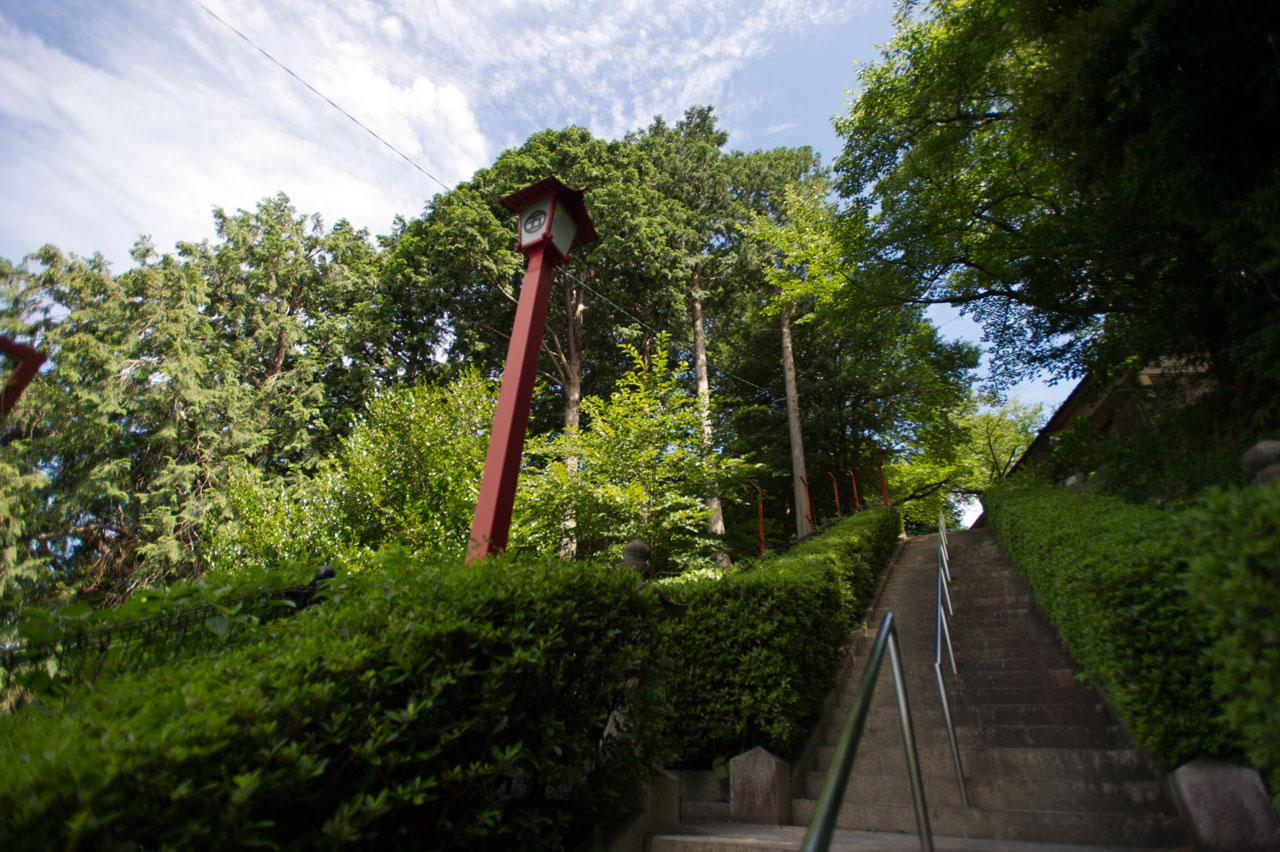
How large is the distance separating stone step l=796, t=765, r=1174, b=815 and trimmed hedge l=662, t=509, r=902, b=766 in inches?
21.7

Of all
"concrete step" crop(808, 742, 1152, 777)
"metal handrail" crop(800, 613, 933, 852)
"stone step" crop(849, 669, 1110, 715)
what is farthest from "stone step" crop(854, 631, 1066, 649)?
"metal handrail" crop(800, 613, 933, 852)

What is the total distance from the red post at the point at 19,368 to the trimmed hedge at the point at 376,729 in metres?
2.26

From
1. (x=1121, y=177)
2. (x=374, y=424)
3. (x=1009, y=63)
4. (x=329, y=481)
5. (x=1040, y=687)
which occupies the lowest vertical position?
(x=1040, y=687)

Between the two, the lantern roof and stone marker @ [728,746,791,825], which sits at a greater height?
the lantern roof

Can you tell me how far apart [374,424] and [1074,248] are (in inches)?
451

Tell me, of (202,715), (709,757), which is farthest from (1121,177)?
(202,715)

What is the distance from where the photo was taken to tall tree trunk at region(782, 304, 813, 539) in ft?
48.4

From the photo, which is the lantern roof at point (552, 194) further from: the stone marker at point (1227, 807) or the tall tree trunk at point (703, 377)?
the tall tree trunk at point (703, 377)

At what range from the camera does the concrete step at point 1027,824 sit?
2.98 metres

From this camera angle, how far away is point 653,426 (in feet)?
30.7

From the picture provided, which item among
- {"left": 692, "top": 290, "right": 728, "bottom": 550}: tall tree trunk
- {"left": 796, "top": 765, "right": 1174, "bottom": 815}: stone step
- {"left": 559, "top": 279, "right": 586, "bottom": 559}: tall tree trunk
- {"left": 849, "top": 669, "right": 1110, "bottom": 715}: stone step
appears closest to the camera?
{"left": 796, "top": 765, "right": 1174, "bottom": 815}: stone step

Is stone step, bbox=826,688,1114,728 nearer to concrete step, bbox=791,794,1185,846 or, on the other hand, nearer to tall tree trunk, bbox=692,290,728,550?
concrete step, bbox=791,794,1185,846

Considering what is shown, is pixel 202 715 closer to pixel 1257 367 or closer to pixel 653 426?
pixel 1257 367

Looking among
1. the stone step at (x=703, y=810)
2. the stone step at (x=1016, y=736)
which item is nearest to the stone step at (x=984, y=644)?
the stone step at (x=1016, y=736)
